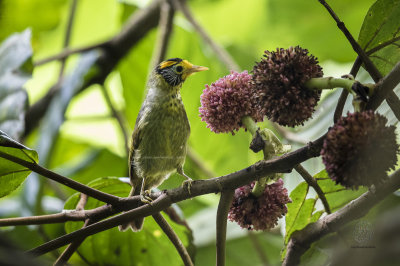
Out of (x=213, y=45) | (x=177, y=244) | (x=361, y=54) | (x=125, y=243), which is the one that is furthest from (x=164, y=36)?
(x=361, y=54)

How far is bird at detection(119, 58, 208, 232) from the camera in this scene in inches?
29.7

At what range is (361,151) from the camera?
1.49ft

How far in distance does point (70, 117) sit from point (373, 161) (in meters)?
1.35

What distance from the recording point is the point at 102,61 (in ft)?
5.46

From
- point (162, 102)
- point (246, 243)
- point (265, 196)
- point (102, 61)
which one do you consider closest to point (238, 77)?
point (265, 196)

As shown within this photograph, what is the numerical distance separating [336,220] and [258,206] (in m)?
0.09

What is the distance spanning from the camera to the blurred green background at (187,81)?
0.94 metres

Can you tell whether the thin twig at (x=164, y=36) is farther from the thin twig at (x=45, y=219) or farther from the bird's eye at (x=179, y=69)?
the thin twig at (x=45, y=219)

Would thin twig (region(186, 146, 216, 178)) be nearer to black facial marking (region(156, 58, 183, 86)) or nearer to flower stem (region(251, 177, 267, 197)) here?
black facial marking (region(156, 58, 183, 86))

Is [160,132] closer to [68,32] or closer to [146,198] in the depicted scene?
[146,198]

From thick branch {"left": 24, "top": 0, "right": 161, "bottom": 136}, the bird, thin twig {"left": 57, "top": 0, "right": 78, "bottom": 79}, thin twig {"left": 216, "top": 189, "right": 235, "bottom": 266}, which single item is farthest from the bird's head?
thin twig {"left": 57, "top": 0, "right": 78, "bottom": 79}

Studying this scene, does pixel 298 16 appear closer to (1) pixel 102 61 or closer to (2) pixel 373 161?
(1) pixel 102 61

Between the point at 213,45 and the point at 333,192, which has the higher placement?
the point at 213,45

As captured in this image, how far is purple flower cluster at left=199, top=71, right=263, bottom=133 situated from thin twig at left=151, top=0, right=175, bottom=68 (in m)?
Answer: 0.42
